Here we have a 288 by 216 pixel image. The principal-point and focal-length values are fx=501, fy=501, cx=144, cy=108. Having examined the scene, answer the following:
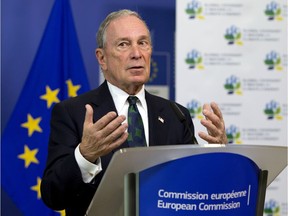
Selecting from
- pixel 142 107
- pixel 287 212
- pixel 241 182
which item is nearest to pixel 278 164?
pixel 241 182

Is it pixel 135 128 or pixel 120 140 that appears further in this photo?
pixel 135 128

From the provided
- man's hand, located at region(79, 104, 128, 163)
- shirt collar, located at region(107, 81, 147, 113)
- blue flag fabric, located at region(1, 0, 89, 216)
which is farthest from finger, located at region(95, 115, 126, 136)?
blue flag fabric, located at region(1, 0, 89, 216)

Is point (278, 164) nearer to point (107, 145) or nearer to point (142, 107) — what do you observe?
point (107, 145)

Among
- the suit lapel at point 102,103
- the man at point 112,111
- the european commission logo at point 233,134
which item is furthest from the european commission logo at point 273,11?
the suit lapel at point 102,103

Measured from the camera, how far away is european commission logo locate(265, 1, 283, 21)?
13.9 ft

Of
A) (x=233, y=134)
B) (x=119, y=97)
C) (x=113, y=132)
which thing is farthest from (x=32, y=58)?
(x=113, y=132)

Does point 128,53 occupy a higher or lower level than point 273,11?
lower

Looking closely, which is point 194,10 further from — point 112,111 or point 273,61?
point 112,111

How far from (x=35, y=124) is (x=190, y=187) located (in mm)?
2644

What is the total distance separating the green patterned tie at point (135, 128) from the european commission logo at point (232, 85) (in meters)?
1.93

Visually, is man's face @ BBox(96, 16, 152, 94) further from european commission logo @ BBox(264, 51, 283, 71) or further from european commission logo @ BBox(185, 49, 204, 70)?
european commission logo @ BBox(264, 51, 283, 71)

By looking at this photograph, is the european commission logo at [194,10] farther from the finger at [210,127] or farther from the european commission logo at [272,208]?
the finger at [210,127]

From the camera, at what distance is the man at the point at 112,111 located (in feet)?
6.49

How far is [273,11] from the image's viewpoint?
4242 millimetres
